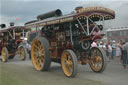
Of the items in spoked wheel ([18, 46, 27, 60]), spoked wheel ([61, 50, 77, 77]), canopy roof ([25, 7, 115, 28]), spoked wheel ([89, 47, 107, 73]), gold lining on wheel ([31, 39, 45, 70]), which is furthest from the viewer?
spoked wheel ([18, 46, 27, 60])

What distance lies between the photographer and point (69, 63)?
257 inches

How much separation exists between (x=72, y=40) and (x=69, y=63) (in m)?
1.01

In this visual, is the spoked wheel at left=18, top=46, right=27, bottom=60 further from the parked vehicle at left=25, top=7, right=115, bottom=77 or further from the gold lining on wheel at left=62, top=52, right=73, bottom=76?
the gold lining on wheel at left=62, top=52, right=73, bottom=76

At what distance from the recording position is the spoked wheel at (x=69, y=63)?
6133 mm

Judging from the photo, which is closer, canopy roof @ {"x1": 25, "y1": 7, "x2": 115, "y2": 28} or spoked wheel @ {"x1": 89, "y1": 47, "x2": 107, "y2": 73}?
canopy roof @ {"x1": 25, "y1": 7, "x2": 115, "y2": 28}

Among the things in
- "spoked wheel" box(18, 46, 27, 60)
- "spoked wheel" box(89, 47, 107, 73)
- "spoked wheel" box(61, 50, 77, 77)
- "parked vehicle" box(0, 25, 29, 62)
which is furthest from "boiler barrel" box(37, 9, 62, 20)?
"spoked wheel" box(18, 46, 27, 60)

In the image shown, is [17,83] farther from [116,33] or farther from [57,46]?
[116,33]

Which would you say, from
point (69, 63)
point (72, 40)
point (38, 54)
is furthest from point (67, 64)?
point (38, 54)

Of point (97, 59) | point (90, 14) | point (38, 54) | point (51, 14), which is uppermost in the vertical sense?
point (51, 14)

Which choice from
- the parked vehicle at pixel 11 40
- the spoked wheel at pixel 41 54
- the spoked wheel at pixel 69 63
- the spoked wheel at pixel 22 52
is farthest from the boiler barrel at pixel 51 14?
the spoked wheel at pixel 22 52

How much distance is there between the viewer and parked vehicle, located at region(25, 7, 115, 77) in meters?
6.44

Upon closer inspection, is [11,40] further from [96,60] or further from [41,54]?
[96,60]

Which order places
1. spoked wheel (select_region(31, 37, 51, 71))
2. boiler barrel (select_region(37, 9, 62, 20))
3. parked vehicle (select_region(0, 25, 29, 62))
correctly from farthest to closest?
parked vehicle (select_region(0, 25, 29, 62)) → boiler barrel (select_region(37, 9, 62, 20)) → spoked wheel (select_region(31, 37, 51, 71))

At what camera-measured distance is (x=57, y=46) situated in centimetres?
772
